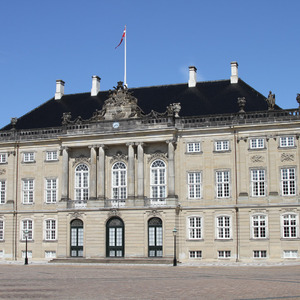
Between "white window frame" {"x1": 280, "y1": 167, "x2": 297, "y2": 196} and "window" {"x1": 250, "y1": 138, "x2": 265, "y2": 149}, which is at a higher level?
"window" {"x1": 250, "y1": 138, "x2": 265, "y2": 149}

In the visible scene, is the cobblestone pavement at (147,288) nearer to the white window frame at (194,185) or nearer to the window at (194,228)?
the window at (194,228)

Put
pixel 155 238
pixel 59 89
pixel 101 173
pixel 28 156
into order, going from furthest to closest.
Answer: pixel 59 89 < pixel 28 156 < pixel 101 173 < pixel 155 238

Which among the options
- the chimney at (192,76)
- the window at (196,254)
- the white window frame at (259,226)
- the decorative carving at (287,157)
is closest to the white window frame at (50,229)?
the window at (196,254)

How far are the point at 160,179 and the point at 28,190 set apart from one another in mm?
12921

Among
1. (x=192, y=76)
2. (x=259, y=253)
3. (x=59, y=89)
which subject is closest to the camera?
(x=259, y=253)

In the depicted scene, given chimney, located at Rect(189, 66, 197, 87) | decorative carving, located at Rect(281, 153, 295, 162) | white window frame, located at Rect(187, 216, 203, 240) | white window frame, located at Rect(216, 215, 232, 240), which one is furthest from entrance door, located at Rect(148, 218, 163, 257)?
chimney, located at Rect(189, 66, 197, 87)

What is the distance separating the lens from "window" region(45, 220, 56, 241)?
53906 millimetres

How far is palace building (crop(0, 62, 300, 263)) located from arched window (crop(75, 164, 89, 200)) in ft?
0.29

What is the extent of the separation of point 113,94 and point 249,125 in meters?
12.5

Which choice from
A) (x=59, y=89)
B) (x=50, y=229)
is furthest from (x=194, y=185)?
(x=59, y=89)

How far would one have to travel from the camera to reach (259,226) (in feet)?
157

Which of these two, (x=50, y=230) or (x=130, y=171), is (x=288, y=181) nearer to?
(x=130, y=171)

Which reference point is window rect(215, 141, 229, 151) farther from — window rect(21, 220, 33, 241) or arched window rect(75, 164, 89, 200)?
window rect(21, 220, 33, 241)

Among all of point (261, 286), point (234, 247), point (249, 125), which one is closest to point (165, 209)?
point (234, 247)
